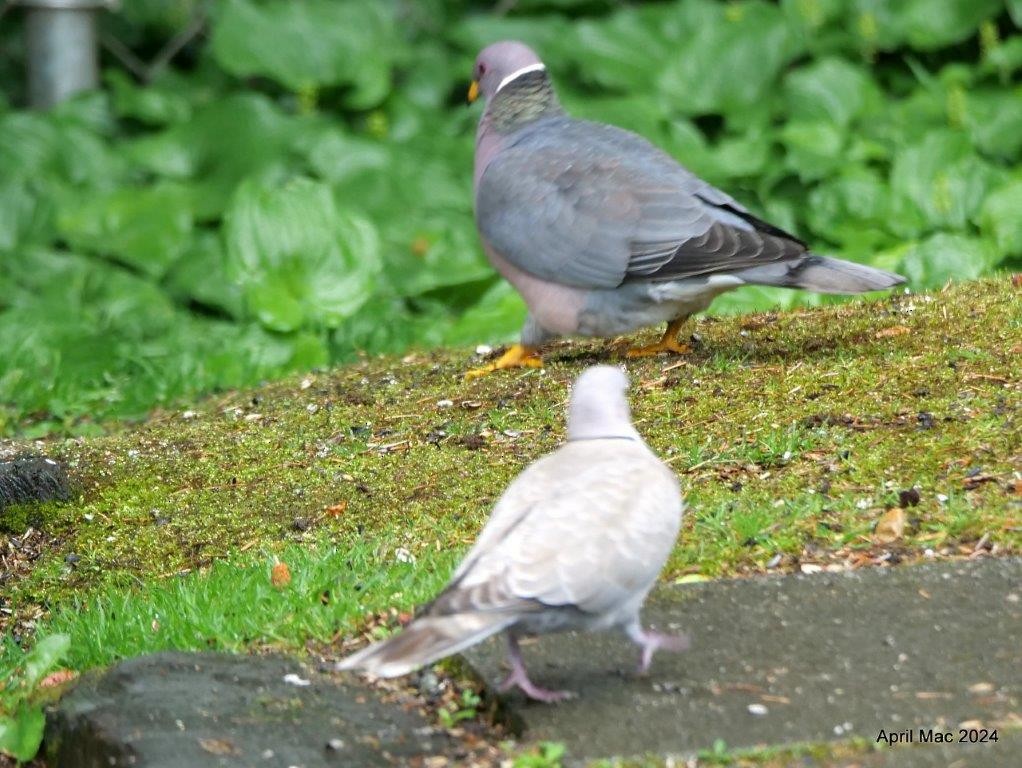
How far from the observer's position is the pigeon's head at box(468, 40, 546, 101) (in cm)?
562

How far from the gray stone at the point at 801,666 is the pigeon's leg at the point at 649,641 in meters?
0.03

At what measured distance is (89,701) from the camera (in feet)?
10.0

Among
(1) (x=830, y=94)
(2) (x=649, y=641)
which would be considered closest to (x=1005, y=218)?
(1) (x=830, y=94)

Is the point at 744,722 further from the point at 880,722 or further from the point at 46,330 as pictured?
the point at 46,330

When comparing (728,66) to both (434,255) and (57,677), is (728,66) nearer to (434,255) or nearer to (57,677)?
(434,255)

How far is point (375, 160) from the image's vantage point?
7895 mm

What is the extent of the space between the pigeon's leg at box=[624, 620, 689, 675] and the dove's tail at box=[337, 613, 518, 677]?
330mm

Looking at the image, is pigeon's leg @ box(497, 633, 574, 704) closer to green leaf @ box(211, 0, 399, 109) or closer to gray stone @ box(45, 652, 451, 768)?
gray stone @ box(45, 652, 451, 768)

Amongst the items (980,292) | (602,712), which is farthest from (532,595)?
(980,292)

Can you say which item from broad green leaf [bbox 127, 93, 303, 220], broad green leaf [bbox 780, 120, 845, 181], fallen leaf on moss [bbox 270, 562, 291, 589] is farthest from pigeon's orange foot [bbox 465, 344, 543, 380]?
broad green leaf [bbox 127, 93, 303, 220]

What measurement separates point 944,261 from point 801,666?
3632 millimetres

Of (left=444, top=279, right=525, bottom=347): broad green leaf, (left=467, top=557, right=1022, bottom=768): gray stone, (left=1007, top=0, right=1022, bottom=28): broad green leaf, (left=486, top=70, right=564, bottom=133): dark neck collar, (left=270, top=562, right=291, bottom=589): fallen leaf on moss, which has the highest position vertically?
(left=486, top=70, right=564, bottom=133): dark neck collar

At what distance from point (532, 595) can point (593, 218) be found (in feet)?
8.41

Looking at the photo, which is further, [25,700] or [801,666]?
[25,700]
